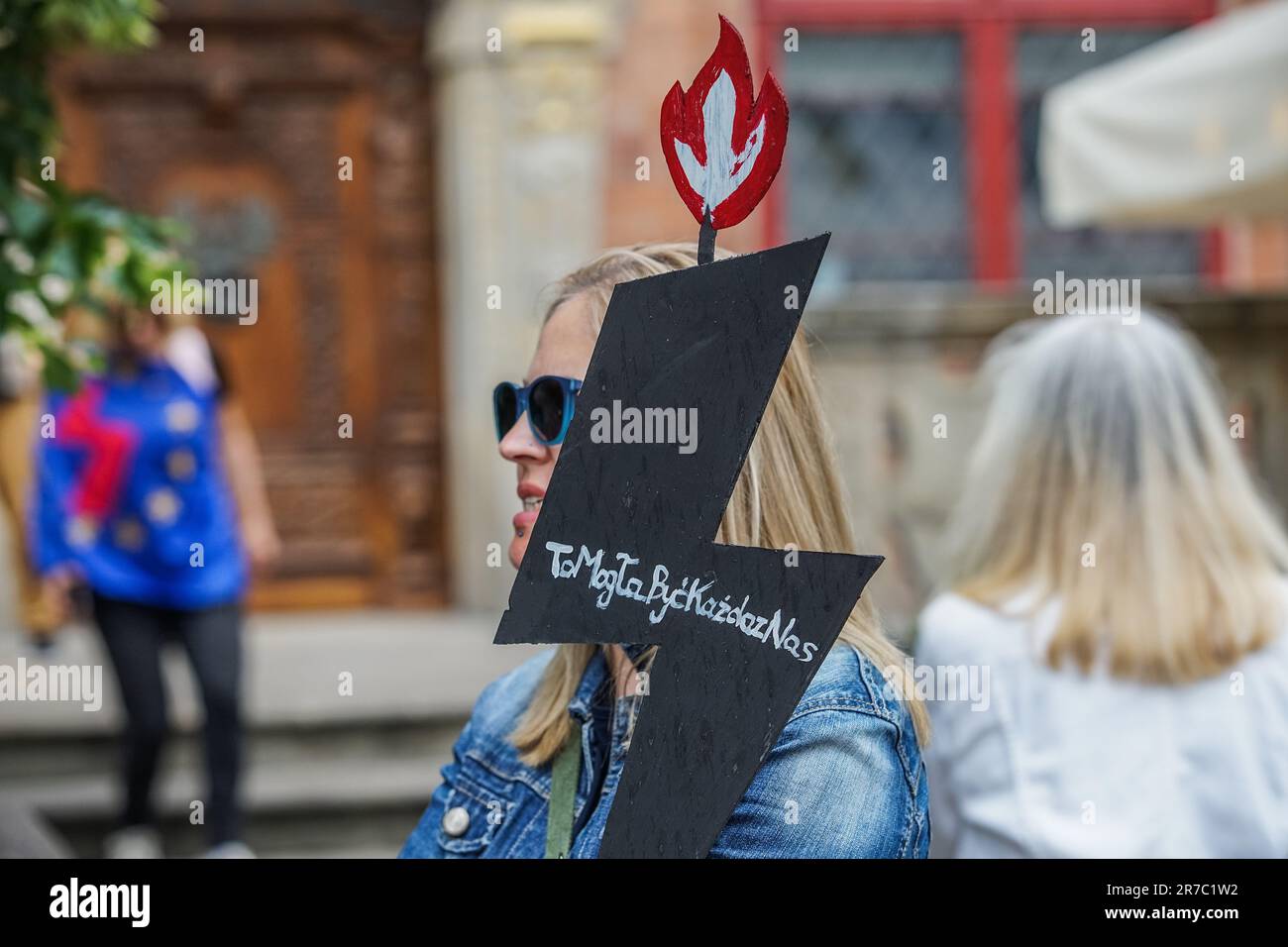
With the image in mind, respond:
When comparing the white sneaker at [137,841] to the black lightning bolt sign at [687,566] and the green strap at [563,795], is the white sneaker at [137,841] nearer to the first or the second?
the green strap at [563,795]

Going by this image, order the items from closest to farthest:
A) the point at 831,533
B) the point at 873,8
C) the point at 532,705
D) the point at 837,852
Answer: the point at 837,852, the point at 831,533, the point at 532,705, the point at 873,8

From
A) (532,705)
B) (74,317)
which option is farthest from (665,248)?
(74,317)

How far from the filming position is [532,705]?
171 cm

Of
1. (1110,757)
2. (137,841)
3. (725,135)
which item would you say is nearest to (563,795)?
(725,135)

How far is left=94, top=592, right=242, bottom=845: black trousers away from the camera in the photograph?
4.61 meters

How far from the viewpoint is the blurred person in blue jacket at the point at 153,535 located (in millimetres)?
4602

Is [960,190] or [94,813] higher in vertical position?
[960,190]

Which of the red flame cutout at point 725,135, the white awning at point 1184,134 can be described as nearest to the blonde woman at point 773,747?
the red flame cutout at point 725,135

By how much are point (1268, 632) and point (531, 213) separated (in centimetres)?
600

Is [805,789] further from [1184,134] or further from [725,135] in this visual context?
[1184,134]

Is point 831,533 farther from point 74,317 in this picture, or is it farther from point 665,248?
point 74,317

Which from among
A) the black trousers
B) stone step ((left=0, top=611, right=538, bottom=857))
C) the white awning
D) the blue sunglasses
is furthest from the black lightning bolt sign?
Result: the white awning
